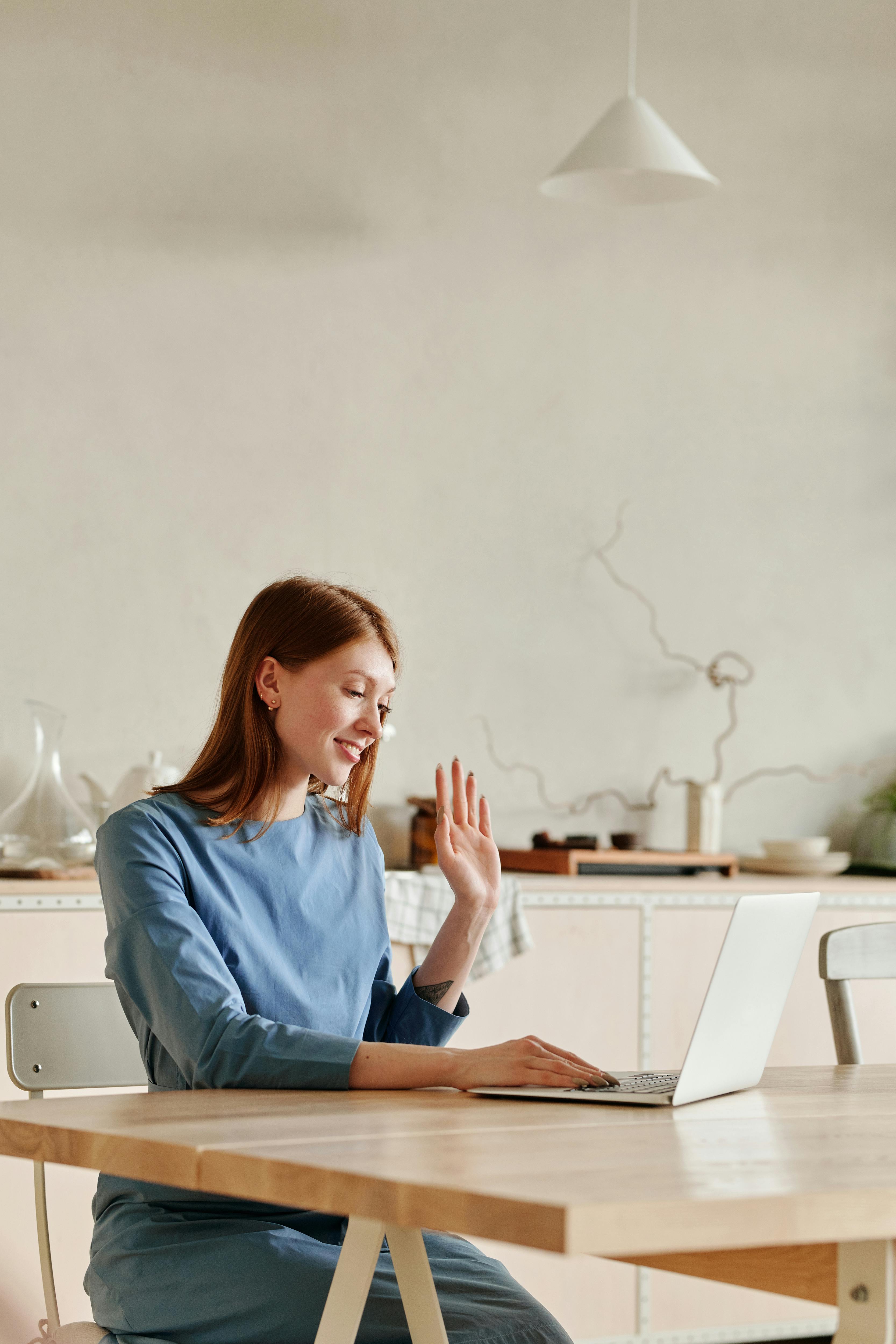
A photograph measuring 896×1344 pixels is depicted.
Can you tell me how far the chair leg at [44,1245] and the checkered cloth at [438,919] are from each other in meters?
1.26

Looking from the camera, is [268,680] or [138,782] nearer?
[268,680]

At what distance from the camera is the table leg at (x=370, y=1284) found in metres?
1.18

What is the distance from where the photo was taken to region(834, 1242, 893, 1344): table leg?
1021mm

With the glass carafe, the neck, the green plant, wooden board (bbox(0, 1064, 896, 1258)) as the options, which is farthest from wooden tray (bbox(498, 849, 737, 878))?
wooden board (bbox(0, 1064, 896, 1258))

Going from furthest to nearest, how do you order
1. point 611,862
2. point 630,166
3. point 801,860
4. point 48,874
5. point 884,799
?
point 884,799 < point 801,860 < point 611,862 < point 630,166 < point 48,874

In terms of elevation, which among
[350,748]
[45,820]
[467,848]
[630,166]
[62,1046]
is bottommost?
[62,1046]

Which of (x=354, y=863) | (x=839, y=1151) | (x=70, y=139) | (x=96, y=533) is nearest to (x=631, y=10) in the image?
(x=70, y=139)

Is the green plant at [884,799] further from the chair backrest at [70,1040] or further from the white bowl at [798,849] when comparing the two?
the chair backrest at [70,1040]

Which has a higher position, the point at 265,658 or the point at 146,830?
the point at 265,658

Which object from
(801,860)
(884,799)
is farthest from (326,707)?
(884,799)

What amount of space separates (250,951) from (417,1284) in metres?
0.58

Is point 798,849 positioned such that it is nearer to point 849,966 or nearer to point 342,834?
point 849,966

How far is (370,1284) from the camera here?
125 centimetres

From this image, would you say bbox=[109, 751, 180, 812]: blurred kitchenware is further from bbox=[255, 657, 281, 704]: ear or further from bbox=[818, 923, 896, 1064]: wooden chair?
bbox=[818, 923, 896, 1064]: wooden chair
